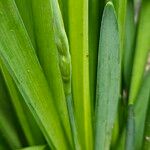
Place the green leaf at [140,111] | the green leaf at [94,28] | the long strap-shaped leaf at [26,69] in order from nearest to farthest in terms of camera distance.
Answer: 1. the long strap-shaped leaf at [26,69]
2. the green leaf at [94,28]
3. the green leaf at [140,111]

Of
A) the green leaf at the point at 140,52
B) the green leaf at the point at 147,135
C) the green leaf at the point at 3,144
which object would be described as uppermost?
the green leaf at the point at 140,52

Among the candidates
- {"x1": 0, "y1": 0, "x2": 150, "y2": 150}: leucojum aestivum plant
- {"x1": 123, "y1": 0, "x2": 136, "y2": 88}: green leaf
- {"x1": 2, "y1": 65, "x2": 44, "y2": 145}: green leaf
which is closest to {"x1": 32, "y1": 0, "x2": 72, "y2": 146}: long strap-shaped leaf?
{"x1": 0, "y1": 0, "x2": 150, "y2": 150}: leucojum aestivum plant

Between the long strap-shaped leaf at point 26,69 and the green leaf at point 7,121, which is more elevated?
the long strap-shaped leaf at point 26,69

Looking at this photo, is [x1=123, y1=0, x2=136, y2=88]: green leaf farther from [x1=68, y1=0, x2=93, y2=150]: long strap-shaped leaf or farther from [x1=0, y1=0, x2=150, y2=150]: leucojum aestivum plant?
[x1=68, y1=0, x2=93, y2=150]: long strap-shaped leaf

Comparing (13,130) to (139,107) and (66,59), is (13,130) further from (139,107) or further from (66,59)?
(66,59)

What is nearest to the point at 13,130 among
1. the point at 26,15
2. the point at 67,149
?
the point at 67,149

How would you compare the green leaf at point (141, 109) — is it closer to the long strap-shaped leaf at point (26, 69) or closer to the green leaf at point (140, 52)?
the green leaf at point (140, 52)

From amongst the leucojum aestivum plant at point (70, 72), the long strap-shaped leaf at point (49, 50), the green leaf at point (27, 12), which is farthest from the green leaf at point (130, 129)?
the green leaf at point (27, 12)

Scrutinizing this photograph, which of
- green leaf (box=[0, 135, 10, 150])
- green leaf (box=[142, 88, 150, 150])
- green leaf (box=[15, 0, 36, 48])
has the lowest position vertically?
green leaf (box=[0, 135, 10, 150])

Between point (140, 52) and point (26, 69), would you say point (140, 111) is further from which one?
point (26, 69)
